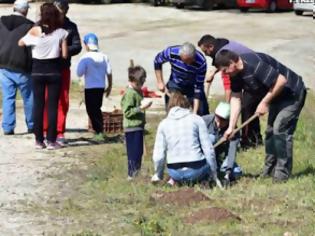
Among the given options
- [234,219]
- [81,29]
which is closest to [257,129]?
→ [234,219]

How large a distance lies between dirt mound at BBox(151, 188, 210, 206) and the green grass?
0.31 feet

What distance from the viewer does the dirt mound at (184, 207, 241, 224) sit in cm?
779

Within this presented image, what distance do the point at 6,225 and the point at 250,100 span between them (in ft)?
14.0

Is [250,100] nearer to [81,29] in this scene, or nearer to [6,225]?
[6,225]

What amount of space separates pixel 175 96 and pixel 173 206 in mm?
1202

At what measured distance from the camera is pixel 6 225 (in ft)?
26.0

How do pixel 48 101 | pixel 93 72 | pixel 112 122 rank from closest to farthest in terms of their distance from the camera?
pixel 48 101
pixel 93 72
pixel 112 122

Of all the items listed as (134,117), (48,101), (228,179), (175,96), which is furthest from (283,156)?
(48,101)

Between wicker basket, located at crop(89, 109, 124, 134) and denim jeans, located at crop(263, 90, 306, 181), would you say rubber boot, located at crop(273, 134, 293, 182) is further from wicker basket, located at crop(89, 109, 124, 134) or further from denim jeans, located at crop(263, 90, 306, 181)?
wicker basket, located at crop(89, 109, 124, 134)

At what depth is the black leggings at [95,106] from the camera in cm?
1224

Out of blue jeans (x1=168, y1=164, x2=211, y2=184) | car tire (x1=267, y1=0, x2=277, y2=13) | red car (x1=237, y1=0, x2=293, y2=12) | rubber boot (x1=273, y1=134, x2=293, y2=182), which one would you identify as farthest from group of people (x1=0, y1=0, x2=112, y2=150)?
car tire (x1=267, y1=0, x2=277, y2=13)

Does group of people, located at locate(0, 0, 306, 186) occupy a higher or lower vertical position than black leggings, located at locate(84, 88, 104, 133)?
higher

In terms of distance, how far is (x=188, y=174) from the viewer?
29.6 ft

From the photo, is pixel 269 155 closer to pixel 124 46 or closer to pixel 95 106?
pixel 95 106
